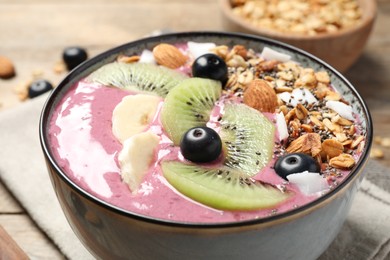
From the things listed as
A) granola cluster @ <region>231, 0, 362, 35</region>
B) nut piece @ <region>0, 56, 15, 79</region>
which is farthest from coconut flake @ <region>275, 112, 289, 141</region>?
nut piece @ <region>0, 56, 15, 79</region>

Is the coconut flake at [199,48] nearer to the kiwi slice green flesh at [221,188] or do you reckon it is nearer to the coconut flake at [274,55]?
the coconut flake at [274,55]

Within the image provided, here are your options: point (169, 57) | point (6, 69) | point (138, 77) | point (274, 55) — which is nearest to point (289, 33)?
point (274, 55)

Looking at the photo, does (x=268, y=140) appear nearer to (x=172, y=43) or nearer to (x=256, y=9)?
(x=172, y=43)

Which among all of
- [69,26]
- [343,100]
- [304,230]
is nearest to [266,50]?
[343,100]

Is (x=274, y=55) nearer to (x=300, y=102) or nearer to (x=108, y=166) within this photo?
(x=300, y=102)

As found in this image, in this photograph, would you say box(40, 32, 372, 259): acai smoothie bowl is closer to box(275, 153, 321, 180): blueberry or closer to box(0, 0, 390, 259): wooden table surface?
box(275, 153, 321, 180): blueberry
